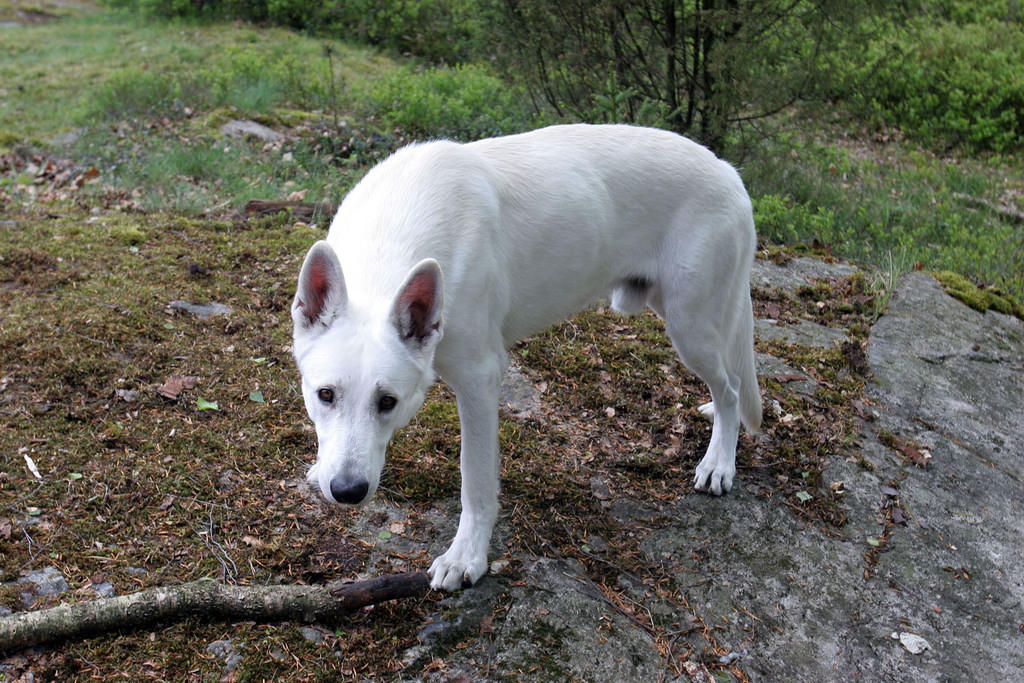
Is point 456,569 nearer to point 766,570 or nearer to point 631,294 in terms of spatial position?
point 766,570

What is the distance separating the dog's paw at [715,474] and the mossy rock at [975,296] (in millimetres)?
3499

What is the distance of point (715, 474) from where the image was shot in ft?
13.5

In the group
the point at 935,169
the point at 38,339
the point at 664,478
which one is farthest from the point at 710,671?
the point at 935,169

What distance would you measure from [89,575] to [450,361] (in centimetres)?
166

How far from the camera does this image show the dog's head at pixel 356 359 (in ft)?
8.82

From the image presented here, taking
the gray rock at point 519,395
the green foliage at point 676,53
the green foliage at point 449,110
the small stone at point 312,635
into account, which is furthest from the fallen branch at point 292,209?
the small stone at point 312,635

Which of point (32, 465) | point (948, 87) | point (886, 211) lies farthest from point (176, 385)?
point (948, 87)

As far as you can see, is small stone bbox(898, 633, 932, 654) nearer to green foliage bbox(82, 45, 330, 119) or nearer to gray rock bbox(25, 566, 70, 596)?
gray rock bbox(25, 566, 70, 596)

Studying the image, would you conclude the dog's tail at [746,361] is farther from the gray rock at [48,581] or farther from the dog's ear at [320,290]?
the gray rock at [48,581]

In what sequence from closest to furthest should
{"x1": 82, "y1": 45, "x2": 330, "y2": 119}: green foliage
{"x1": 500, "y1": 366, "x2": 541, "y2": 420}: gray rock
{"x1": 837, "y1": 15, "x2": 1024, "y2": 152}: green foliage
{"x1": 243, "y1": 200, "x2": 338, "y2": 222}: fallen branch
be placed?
{"x1": 500, "y1": 366, "x2": 541, "y2": 420}: gray rock → {"x1": 243, "y1": 200, "x2": 338, "y2": 222}: fallen branch → {"x1": 82, "y1": 45, "x2": 330, "y2": 119}: green foliage → {"x1": 837, "y1": 15, "x2": 1024, "y2": 152}: green foliage

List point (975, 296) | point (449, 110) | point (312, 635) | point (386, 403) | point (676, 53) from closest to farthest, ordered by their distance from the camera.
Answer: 1. point (386, 403)
2. point (312, 635)
3. point (975, 296)
4. point (676, 53)
5. point (449, 110)

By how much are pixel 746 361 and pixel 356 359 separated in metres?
2.40

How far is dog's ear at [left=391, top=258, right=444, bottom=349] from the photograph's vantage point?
2.71m

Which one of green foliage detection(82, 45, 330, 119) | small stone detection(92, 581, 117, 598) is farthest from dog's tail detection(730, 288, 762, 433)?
green foliage detection(82, 45, 330, 119)
